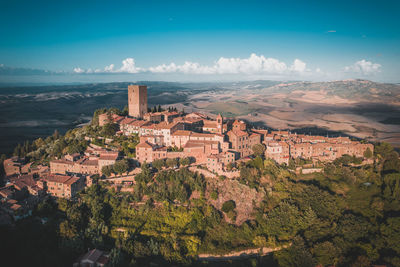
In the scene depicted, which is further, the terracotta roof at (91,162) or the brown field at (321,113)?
the brown field at (321,113)

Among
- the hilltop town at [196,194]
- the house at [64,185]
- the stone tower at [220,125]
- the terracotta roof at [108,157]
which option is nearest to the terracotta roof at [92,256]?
the hilltop town at [196,194]

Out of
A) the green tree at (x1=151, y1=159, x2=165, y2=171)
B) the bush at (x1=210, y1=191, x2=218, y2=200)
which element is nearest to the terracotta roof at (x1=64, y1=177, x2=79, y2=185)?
the green tree at (x1=151, y1=159, x2=165, y2=171)

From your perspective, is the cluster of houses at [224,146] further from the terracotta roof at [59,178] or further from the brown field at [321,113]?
the brown field at [321,113]

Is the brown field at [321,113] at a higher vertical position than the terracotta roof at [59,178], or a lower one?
higher

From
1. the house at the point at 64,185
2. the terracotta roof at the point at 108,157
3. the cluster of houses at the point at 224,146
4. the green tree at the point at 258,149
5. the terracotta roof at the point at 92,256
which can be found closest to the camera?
the terracotta roof at the point at 92,256

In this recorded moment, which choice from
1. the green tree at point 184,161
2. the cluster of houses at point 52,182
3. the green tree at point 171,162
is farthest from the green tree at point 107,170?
the green tree at point 184,161

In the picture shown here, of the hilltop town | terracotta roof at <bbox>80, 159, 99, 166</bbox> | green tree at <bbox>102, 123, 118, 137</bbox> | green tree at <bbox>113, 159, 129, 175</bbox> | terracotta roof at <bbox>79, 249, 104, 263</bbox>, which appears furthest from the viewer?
green tree at <bbox>102, 123, 118, 137</bbox>

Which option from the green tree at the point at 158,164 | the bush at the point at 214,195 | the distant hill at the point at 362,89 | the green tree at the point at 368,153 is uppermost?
the distant hill at the point at 362,89

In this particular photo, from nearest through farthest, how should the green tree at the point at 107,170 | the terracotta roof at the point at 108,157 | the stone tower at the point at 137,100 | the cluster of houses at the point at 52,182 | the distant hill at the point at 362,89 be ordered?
the cluster of houses at the point at 52,182, the green tree at the point at 107,170, the terracotta roof at the point at 108,157, the stone tower at the point at 137,100, the distant hill at the point at 362,89

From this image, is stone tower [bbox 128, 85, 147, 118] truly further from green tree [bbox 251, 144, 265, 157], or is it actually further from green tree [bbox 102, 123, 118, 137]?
green tree [bbox 251, 144, 265, 157]

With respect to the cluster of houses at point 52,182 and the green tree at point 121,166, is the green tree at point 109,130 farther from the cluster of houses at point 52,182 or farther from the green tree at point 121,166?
the green tree at point 121,166
